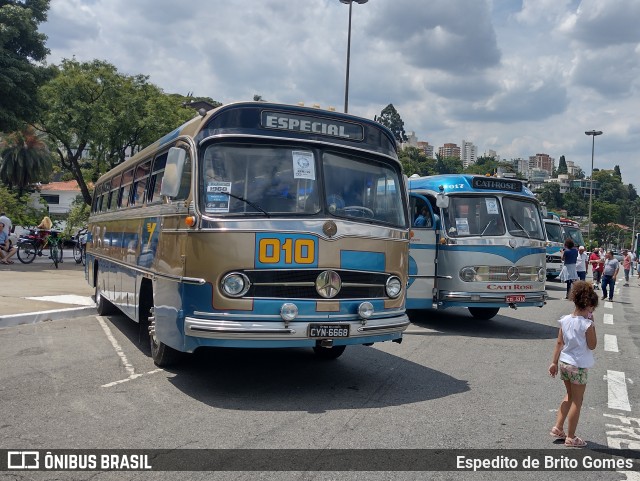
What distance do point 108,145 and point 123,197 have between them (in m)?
21.9

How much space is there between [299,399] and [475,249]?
626 cm

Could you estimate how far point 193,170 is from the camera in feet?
22.3

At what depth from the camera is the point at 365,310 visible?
7.08 m

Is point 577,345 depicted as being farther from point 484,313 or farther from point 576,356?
point 484,313

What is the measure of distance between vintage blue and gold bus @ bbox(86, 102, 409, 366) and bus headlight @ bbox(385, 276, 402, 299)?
14 millimetres

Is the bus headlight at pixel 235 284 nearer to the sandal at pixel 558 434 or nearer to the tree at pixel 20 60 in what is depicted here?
the sandal at pixel 558 434

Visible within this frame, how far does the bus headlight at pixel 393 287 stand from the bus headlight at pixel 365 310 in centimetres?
42

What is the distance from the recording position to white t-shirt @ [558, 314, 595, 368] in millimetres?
5496

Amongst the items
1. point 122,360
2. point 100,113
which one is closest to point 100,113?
point 100,113

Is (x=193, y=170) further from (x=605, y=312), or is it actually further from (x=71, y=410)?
(x=605, y=312)

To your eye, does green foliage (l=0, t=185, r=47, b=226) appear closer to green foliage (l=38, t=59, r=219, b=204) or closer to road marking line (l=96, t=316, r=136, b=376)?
green foliage (l=38, t=59, r=219, b=204)

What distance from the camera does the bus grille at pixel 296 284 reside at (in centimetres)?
655

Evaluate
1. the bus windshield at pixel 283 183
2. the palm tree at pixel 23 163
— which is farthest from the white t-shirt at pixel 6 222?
the palm tree at pixel 23 163

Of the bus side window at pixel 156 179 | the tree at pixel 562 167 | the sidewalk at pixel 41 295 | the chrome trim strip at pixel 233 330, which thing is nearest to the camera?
the chrome trim strip at pixel 233 330
